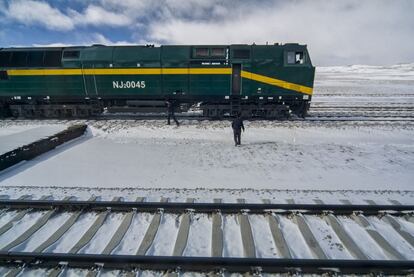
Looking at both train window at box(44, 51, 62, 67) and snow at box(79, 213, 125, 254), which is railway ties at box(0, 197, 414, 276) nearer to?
snow at box(79, 213, 125, 254)

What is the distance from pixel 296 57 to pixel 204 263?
13.3 metres

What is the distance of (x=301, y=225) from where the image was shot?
16.6 ft

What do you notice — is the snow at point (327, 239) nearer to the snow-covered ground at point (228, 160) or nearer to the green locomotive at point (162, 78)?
the snow-covered ground at point (228, 160)

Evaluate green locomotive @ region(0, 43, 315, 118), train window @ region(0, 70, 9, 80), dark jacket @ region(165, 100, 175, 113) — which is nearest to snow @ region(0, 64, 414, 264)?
dark jacket @ region(165, 100, 175, 113)

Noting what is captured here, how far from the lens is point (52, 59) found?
1460cm

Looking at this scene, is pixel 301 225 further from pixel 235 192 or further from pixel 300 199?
pixel 235 192

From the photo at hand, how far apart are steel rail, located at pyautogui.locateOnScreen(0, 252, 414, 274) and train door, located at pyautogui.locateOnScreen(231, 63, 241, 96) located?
11.6 m

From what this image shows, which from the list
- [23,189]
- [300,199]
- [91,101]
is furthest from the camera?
[91,101]

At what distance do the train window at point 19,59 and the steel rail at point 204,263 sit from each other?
587 inches

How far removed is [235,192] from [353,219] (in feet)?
9.15

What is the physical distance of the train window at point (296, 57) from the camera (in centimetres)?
1398

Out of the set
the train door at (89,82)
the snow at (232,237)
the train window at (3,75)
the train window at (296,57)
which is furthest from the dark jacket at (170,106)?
the train window at (3,75)

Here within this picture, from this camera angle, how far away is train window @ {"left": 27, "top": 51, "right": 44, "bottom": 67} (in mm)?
14654

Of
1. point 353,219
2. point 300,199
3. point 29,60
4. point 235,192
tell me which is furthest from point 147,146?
point 29,60
